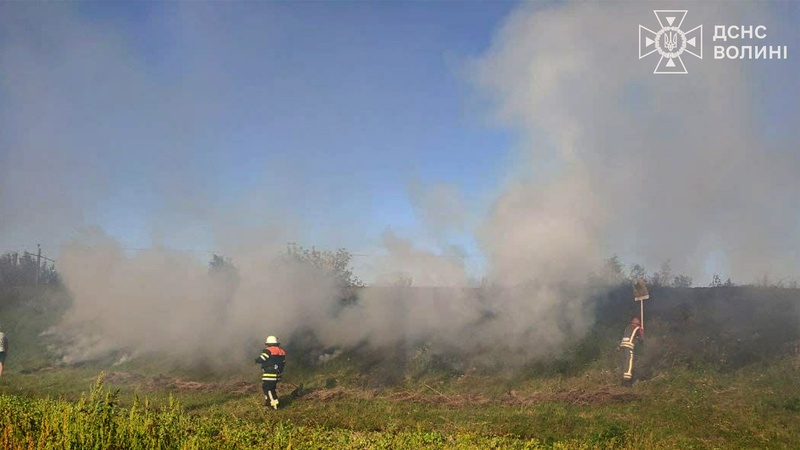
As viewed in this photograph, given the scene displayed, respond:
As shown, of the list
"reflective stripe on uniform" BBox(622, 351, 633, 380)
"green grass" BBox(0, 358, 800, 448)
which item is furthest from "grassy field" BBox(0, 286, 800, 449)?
"reflective stripe on uniform" BBox(622, 351, 633, 380)

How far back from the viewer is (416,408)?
45.1 feet

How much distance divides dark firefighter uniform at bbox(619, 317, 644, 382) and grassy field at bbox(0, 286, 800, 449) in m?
0.35

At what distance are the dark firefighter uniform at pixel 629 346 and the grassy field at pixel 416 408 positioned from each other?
35 centimetres

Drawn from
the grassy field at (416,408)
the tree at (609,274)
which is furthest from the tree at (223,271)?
the tree at (609,274)

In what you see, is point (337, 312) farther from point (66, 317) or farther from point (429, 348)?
point (66, 317)

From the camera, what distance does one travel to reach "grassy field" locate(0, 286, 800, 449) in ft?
27.1

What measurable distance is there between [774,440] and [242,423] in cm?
967

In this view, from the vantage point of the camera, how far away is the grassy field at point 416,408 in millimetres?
8273

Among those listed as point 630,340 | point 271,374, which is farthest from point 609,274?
point 271,374

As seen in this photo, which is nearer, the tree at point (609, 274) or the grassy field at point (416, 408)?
the grassy field at point (416, 408)

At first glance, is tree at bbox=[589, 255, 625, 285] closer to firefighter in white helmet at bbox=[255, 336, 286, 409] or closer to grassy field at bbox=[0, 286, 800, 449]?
grassy field at bbox=[0, 286, 800, 449]

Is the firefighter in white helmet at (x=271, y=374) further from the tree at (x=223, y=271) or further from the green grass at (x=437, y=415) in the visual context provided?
the tree at (x=223, y=271)

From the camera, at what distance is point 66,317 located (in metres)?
25.6

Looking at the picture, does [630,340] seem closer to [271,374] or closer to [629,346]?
[629,346]
